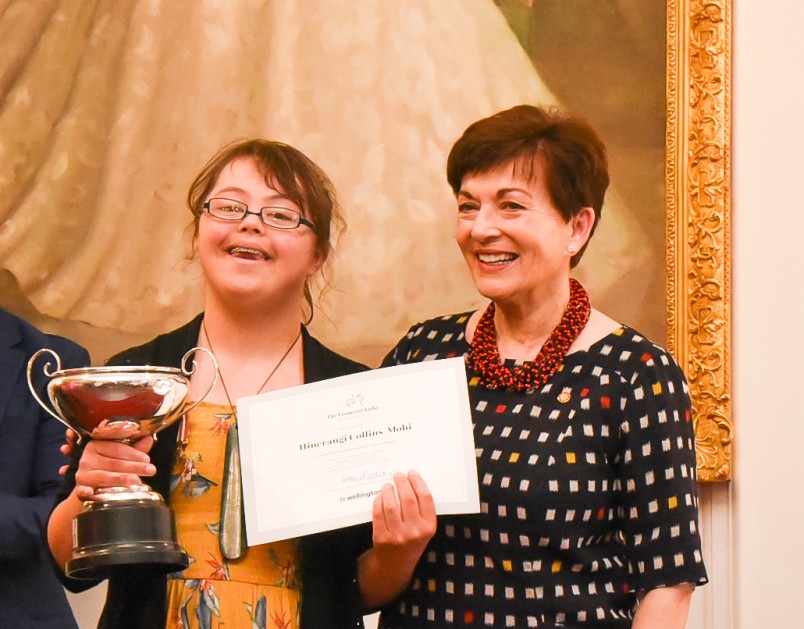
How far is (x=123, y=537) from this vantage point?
6.07 ft

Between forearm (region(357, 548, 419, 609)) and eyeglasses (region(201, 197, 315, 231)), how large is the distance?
64 cm

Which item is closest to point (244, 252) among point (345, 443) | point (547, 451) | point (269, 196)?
point (269, 196)

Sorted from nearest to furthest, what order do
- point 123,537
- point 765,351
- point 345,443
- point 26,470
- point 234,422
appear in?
point 123,537 < point 345,443 < point 234,422 < point 26,470 < point 765,351

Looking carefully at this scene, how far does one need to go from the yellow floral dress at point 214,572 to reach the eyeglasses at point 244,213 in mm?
427

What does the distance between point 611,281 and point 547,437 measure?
0.95m

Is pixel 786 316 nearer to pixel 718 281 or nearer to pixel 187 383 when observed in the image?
pixel 718 281

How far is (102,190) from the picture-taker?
112 inches

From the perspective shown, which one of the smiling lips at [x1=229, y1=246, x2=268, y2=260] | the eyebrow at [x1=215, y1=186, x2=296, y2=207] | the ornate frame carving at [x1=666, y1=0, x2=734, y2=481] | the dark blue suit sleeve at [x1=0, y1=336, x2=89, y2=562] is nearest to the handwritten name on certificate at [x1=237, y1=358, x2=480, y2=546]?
the smiling lips at [x1=229, y1=246, x2=268, y2=260]

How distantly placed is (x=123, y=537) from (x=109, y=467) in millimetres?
122

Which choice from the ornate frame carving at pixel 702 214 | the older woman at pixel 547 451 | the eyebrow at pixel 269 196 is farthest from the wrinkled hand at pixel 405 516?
the ornate frame carving at pixel 702 214

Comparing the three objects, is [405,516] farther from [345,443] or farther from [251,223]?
[251,223]

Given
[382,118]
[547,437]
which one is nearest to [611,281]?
[382,118]

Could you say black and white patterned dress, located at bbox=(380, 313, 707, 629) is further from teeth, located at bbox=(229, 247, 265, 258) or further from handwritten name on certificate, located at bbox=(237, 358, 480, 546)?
teeth, located at bbox=(229, 247, 265, 258)

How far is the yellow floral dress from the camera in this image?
2006mm
